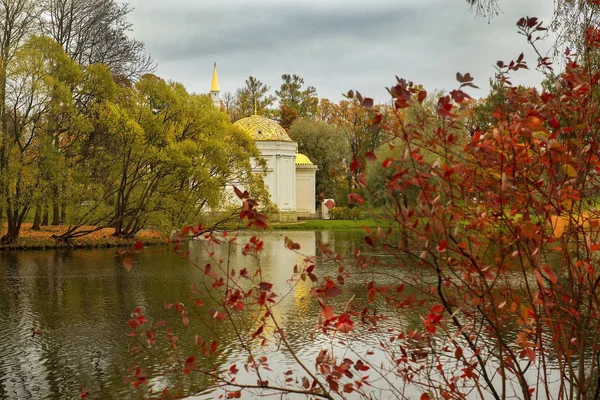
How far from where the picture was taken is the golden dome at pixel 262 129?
42094 mm

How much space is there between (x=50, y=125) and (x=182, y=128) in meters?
4.57

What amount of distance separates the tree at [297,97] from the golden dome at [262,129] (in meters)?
16.3

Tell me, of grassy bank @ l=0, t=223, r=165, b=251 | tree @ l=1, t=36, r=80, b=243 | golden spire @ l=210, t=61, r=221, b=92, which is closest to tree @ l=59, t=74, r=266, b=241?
grassy bank @ l=0, t=223, r=165, b=251

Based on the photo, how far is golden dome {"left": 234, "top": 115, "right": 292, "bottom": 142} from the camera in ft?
138

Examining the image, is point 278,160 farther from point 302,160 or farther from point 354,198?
point 354,198

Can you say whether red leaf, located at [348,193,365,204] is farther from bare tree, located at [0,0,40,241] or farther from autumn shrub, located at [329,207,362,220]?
autumn shrub, located at [329,207,362,220]

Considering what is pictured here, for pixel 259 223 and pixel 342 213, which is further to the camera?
pixel 342 213

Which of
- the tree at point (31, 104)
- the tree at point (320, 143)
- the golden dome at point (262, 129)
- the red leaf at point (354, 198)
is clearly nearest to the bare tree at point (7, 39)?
the tree at point (31, 104)

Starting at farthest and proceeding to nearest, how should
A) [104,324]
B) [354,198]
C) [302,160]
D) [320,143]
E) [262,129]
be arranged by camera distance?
[320,143]
[302,160]
[262,129]
[104,324]
[354,198]

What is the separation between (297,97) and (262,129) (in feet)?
60.4

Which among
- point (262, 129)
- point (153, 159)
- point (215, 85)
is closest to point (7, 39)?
point (153, 159)

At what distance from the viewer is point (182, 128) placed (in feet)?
80.1

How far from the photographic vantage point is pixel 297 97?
2362 inches

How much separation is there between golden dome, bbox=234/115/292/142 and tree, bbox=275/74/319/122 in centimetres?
1625
